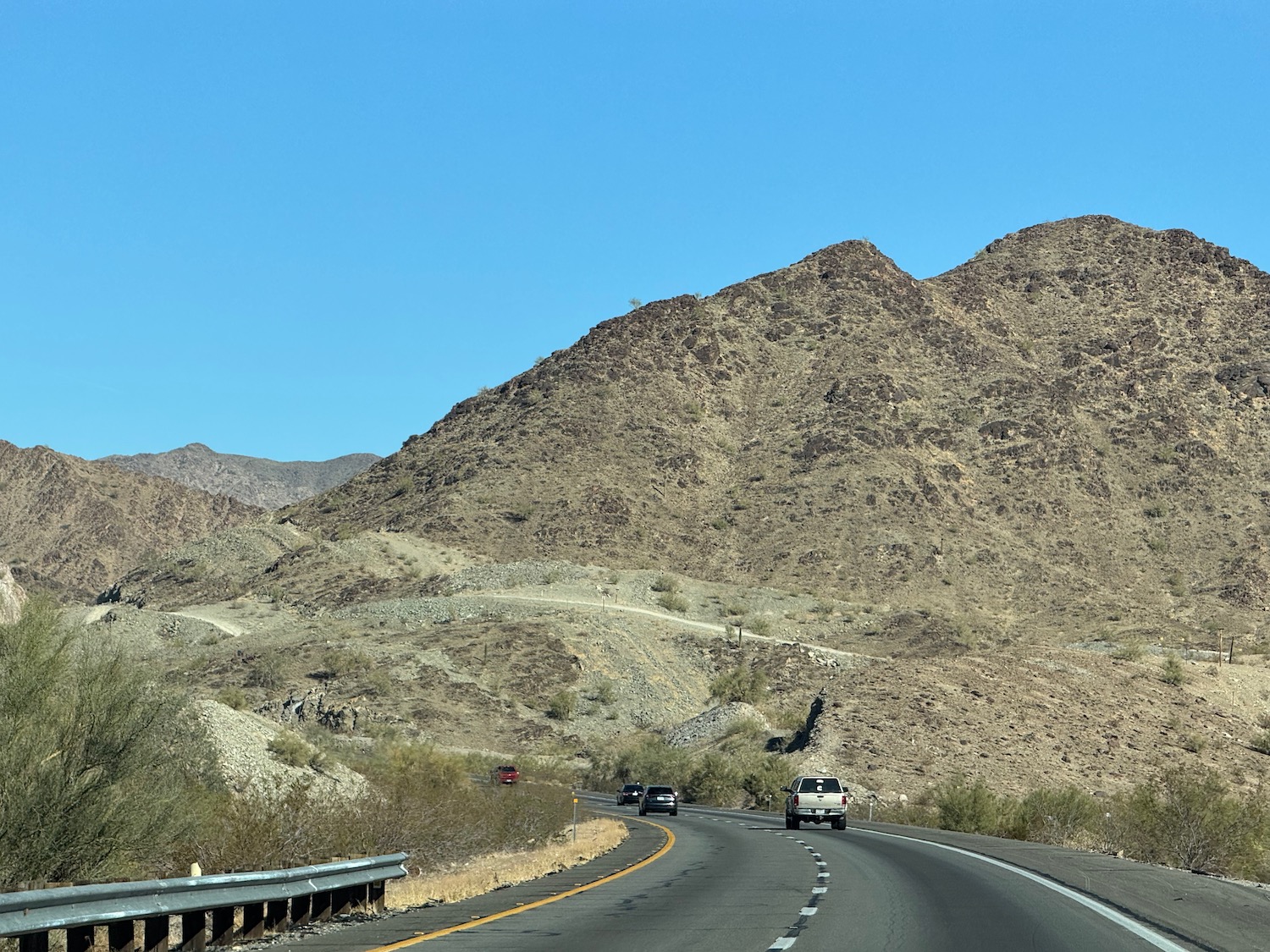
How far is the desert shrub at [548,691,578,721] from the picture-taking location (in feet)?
259

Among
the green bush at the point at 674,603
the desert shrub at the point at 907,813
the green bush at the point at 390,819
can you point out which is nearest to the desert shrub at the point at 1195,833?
the desert shrub at the point at 907,813

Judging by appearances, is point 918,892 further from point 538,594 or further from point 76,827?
point 538,594

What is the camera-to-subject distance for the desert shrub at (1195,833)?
29.1 metres

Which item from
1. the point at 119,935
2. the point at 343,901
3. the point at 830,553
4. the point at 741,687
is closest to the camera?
the point at 119,935

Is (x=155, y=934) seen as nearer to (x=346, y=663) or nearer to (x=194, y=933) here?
(x=194, y=933)

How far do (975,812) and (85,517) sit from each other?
131749mm

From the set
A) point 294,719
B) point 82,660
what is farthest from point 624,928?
point 294,719

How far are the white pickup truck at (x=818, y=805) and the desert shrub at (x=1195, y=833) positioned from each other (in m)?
7.40

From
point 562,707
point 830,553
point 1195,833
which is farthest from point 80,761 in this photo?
point 830,553

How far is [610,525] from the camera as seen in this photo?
366 feet

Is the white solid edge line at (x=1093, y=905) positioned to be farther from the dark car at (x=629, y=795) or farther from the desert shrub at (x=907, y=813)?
the dark car at (x=629, y=795)

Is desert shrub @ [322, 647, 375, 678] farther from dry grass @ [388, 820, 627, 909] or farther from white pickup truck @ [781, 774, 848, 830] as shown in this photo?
dry grass @ [388, 820, 627, 909]

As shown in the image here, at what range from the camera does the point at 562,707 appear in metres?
78.9

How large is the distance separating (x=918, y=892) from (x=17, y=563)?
13629cm
